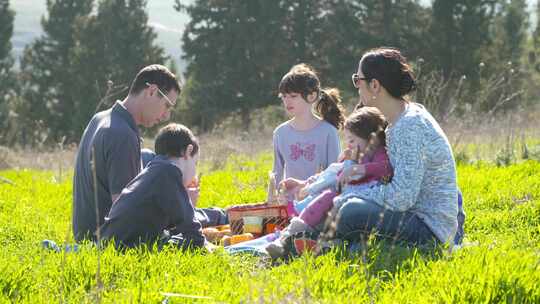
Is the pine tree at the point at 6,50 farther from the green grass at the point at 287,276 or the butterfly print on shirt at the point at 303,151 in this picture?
the green grass at the point at 287,276

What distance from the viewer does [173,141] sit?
17.1 feet

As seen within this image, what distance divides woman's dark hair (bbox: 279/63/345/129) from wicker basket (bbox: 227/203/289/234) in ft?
4.01

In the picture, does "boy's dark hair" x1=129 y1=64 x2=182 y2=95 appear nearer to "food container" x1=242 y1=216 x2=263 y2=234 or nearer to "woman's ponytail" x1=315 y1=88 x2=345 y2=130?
"food container" x1=242 y1=216 x2=263 y2=234

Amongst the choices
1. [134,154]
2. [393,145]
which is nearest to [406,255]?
[393,145]

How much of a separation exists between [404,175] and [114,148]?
213cm

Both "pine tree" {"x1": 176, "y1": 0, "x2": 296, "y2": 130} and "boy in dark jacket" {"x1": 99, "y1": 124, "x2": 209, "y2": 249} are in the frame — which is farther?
"pine tree" {"x1": 176, "y1": 0, "x2": 296, "y2": 130}

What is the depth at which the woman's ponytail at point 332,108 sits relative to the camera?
23.0 feet

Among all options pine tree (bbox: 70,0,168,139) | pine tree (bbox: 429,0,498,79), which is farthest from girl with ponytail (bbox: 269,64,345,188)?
pine tree (bbox: 70,0,168,139)

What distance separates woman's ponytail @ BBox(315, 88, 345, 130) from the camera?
23.0 feet

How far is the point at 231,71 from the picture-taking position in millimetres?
34656

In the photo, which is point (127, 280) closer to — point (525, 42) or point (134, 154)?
point (134, 154)

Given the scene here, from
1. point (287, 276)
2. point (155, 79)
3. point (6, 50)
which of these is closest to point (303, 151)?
point (155, 79)

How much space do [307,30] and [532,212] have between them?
3031 centimetres

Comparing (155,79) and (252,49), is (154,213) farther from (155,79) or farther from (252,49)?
(252,49)
